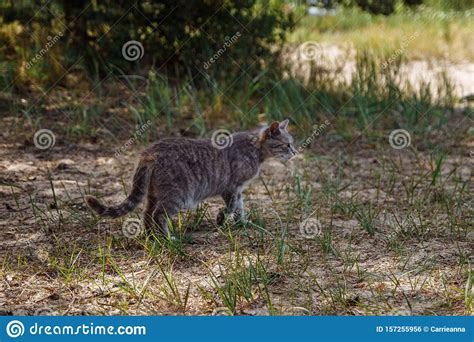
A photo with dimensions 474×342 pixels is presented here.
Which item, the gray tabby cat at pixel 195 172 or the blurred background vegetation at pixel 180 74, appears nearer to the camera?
the gray tabby cat at pixel 195 172

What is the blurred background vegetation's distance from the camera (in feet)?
28.4

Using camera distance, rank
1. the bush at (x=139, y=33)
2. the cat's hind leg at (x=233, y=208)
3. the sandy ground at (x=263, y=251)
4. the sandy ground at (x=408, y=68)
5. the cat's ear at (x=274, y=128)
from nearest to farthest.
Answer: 1. the sandy ground at (x=263, y=251)
2. the cat's hind leg at (x=233, y=208)
3. the cat's ear at (x=274, y=128)
4. the bush at (x=139, y=33)
5. the sandy ground at (x=408, y=68)

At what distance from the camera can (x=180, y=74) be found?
949cm

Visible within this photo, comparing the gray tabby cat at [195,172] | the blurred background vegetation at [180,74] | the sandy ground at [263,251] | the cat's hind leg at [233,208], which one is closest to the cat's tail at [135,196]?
the gray tabby cat at [195,172]

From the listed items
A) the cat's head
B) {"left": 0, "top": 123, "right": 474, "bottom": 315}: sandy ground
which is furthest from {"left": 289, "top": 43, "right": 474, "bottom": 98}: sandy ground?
the cat's head

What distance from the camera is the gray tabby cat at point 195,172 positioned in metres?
5.37

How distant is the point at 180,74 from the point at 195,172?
160 inches

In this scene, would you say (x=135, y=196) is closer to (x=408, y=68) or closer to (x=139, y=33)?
(x=139, y=33)

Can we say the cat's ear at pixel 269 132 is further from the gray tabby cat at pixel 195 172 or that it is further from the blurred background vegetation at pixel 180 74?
the blurred background vegetation at pixel 180 74

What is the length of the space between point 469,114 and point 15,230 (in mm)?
5745

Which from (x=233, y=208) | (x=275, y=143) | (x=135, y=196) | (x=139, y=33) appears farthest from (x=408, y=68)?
(x=135, y=196)

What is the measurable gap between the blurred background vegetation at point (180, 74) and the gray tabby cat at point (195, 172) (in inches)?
82.7

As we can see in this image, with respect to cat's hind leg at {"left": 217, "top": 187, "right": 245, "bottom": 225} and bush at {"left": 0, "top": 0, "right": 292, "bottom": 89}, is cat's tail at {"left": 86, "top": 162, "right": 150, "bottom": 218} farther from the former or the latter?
bush at {"left": 0, "top": 0, "right": 292, "bottom": 89}

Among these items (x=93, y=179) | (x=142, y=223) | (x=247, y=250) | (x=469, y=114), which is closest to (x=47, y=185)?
(x=93, y=179)
